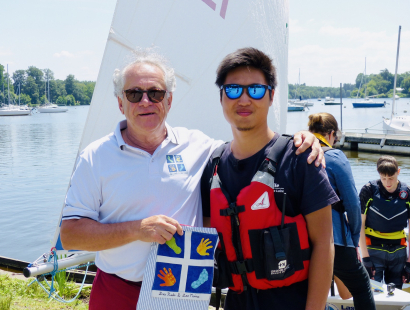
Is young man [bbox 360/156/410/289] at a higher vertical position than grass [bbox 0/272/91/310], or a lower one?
higher

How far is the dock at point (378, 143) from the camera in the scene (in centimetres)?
2302

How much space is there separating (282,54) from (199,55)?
866mm

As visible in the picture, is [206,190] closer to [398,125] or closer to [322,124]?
[322,124]

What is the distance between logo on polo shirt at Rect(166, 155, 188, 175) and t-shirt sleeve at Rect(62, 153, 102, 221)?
0.36 m

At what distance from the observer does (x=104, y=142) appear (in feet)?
6.67

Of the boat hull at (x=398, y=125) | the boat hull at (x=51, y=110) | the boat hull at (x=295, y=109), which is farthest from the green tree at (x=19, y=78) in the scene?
the boat hull at (x=398, y=125)

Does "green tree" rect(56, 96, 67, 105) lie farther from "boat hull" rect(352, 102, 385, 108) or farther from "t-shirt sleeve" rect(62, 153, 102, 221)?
"t-shirt sleeve" rect(62, 153, 102, 221)

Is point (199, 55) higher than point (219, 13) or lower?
lower

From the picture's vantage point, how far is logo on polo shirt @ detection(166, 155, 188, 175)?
6.68 ft

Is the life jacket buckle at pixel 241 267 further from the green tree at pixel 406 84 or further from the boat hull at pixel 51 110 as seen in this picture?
the green tree at pixel 406 84

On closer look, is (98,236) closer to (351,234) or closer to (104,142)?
(104,142)

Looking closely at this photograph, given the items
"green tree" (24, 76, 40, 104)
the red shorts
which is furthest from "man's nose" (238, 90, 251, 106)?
"green tree" (24, 76, 40, 104)

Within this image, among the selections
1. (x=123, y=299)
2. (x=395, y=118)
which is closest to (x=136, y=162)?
(x=123, y=299)

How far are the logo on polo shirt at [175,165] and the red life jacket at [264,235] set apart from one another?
30 cm
